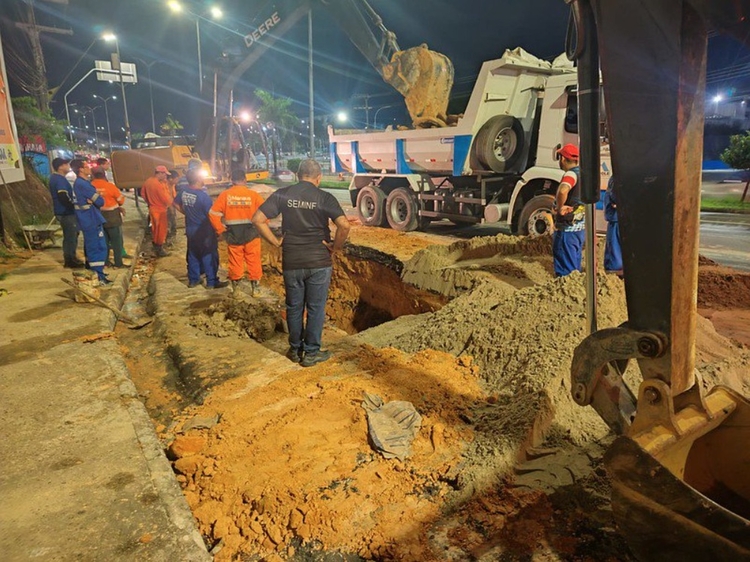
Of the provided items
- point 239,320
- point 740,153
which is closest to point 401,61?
point 239,320

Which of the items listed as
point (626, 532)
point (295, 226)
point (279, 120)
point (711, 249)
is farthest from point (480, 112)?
point (279, 120)

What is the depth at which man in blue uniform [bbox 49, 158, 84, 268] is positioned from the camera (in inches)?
277

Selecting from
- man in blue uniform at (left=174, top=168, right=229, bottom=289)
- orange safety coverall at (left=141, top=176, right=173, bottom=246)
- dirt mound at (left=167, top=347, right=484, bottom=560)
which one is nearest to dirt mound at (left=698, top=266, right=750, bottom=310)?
dirt mound at (left=167, top=347, right=484, bottom=560)

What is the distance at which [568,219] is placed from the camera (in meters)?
5.05

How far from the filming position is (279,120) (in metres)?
40.3

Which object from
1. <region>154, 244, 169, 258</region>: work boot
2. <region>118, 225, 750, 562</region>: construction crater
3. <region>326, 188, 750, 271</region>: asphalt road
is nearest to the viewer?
<region>118, 225, 750, 562</region>: construction crater

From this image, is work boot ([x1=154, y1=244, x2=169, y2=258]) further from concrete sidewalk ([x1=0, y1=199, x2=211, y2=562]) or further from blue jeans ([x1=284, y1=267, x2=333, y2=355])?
blue jeans ([x1=284, y1=267, x2=333, y2=355])

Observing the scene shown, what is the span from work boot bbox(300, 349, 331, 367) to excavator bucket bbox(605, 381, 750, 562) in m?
2.94

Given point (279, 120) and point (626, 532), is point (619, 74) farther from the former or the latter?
point (279, 120)

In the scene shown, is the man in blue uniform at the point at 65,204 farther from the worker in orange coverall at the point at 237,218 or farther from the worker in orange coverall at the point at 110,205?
the worker in orange coverall at the point at 237,218

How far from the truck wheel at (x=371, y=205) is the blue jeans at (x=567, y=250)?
274 inches

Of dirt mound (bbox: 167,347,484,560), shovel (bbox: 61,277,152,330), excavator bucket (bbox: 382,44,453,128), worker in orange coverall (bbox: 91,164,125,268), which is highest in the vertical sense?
excavator bucket (bbox: 382,44,453,128)

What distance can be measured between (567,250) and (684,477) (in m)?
3.53

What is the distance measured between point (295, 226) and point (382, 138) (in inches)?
306
